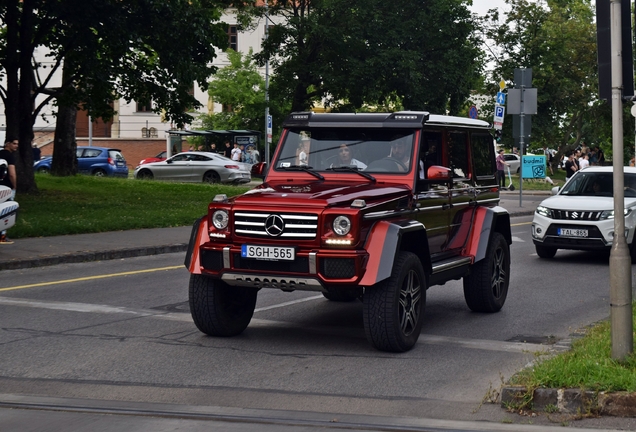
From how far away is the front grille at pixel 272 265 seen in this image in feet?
28.8

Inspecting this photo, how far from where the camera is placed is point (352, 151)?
10.1 m

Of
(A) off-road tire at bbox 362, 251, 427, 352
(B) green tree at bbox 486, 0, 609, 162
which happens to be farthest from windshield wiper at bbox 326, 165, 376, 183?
(B) green tree at bbox 486, 0, 609, 162

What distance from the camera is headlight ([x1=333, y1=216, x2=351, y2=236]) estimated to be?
8664mm

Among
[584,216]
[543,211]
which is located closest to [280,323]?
[584,216]

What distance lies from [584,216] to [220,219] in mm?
9733

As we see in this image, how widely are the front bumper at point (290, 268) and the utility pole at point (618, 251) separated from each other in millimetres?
2069

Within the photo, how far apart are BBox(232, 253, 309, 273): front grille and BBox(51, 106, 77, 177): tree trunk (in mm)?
26531

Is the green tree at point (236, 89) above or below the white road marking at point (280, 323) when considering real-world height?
above

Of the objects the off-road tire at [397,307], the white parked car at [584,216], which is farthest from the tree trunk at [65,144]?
the off-road tire at [397,307]

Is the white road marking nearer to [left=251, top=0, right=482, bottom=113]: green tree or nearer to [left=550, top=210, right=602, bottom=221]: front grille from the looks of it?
[left=550, top=210, right=602, bottom=221]: front grille

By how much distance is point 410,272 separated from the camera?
29.9 ft

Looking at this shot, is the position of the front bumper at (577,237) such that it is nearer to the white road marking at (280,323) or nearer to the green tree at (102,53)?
the white road marking at (280,323)

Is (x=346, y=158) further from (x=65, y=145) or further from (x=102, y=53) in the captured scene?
(x=65, y=145)

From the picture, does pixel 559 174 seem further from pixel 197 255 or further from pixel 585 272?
pixel 197 255
